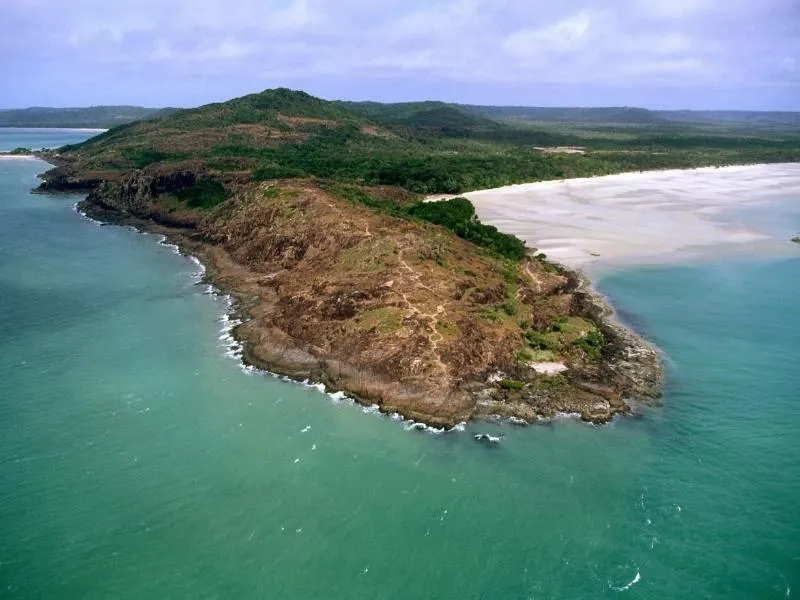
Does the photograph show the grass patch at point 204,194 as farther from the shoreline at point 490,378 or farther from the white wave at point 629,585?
the white wave at point 629,585

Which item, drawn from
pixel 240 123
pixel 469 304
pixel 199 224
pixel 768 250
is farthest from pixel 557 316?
pixel 240 123

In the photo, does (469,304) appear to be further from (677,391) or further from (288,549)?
(288,549)

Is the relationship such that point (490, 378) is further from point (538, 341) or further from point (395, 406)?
point (395, 406)

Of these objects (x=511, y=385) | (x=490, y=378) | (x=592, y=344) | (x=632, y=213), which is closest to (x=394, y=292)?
(x=490, y=378)

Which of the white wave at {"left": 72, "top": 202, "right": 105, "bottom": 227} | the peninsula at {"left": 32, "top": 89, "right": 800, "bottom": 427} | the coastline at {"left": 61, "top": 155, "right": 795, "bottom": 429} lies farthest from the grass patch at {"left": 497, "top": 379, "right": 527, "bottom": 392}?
the white wave at {"left": 72, "top": 202, "right": 105, "bottom": 227}

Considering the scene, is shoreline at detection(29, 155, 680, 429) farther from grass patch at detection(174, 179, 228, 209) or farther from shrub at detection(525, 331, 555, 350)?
grass patch at detection(174, 179, 228, 209)

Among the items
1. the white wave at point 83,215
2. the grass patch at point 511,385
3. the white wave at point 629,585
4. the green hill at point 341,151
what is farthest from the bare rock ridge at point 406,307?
the green hill at point 341,151
